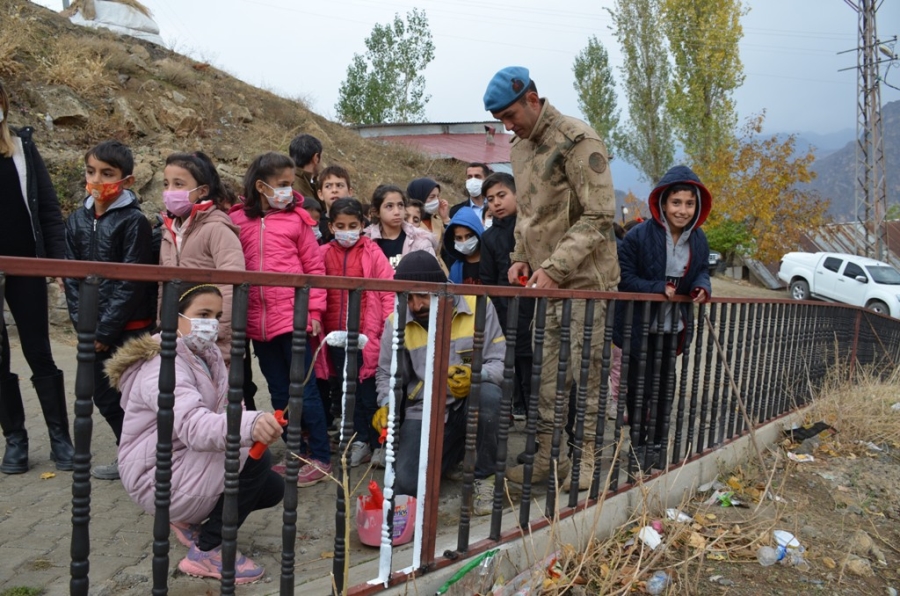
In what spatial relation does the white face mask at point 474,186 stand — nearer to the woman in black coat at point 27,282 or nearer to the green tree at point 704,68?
the woman in black coat at point 27,282

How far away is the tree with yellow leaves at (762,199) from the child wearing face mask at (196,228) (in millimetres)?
23914

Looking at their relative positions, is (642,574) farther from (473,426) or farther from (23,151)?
(23,151)

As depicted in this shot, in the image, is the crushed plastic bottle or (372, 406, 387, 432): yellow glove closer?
(372, 406, 387, 432): yellow glove

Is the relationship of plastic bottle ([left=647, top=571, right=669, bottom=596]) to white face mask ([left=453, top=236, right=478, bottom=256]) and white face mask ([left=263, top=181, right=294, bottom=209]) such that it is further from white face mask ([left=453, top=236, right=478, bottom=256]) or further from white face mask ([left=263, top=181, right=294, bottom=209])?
white face mask ([left=453, top=236, right=478, bottom=256])

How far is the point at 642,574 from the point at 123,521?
2439mm

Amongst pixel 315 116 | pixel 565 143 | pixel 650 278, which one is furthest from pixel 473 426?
pixel 315 116

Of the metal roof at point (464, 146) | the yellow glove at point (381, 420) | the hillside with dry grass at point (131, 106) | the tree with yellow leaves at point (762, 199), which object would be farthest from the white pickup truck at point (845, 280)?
the yellow glove at point (381, 420)

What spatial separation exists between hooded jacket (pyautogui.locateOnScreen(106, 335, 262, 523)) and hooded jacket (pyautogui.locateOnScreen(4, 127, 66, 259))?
1.69 m

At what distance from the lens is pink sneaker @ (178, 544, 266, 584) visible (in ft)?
9.30

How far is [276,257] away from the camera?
161 inches

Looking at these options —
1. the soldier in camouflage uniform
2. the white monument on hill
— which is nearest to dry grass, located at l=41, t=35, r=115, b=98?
the white monument on hill

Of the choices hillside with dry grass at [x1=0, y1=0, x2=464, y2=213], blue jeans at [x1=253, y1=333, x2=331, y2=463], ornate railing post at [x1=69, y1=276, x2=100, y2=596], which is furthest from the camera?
hillside with dry grass at [x1=0, y1=0, x2=464, y2=213]

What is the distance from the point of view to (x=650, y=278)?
4.35 m

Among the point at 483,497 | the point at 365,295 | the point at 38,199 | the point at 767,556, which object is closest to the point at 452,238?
the point at 365,295
